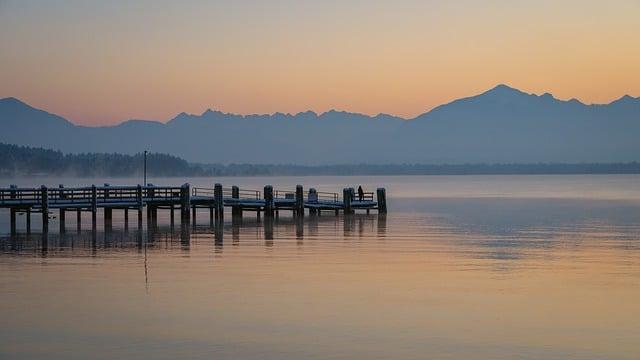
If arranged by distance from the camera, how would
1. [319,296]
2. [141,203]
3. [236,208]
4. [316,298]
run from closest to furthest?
1. [316,298]
2. [319,296]
3. [141,203]
4. [236,208]

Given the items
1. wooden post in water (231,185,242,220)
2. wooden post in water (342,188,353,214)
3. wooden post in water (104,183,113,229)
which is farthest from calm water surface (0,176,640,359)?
wooden post in water (342,188,353,214)

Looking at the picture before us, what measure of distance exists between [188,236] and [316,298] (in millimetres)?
24164

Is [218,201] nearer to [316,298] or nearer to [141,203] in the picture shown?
[141,203]

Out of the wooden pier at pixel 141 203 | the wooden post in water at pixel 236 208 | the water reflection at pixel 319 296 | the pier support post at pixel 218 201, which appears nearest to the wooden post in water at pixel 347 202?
the wooden pier at pixel 141 203

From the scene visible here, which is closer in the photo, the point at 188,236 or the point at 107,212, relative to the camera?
the point at 188,236

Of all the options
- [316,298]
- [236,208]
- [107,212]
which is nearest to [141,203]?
[107,212]

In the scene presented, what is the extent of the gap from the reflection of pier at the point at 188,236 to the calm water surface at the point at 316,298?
0.19m

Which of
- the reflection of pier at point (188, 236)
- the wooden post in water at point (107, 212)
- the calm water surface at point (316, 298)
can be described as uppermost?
the wooden post in water at point (107, 212)

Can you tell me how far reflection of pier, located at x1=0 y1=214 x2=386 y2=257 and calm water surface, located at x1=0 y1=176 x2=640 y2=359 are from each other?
0.62 ft

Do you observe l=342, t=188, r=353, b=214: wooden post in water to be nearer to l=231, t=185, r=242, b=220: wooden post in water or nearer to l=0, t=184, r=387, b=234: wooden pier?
l=0, t=184, r=387, b=234: wooden pier

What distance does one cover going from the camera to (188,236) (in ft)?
171

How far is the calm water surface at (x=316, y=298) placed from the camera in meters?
22.5

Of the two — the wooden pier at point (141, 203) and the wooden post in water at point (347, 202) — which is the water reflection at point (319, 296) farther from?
the wooden post in water at point (347, 202)

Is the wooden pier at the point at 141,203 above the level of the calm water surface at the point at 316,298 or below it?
above
